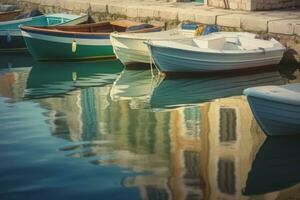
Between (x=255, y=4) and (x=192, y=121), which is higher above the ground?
(x=255, y=4)

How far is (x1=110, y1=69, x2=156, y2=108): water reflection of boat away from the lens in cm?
1061

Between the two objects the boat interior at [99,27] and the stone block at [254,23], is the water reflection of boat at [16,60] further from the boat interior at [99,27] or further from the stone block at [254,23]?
the stone block at [254,23]

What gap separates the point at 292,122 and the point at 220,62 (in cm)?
418

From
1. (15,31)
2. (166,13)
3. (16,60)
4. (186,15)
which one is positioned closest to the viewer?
(186,15)

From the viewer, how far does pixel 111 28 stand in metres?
15.1

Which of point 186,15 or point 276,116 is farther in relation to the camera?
point 186,15

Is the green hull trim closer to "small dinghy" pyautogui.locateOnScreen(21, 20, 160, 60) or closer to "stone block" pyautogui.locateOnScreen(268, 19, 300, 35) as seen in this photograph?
"small dinghy" pyautogui.locateOnScreen(21, 20, 160, 60)

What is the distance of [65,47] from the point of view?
543 inches

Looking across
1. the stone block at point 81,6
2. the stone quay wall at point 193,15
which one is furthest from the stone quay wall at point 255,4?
the stone block at point 81,6

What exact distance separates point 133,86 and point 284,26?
11.4ft

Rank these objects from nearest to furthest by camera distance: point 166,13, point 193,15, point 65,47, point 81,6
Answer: point 65,47 < point 193,15 < point 166,13 < point 81,6

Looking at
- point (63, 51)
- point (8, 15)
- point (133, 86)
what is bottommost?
point (133, 86)

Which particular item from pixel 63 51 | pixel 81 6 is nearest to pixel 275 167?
pixel 63 51

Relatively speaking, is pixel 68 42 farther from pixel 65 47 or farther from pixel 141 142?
pixel 141 142
